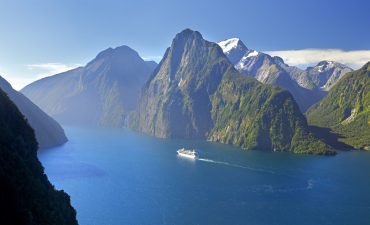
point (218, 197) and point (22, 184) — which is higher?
point (22, 184)

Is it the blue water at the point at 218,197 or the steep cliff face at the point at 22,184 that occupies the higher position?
the steep cliff face at the point at 22,184

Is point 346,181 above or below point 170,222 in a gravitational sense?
above

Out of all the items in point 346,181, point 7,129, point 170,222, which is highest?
point 7,129

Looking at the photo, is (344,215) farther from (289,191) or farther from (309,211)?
(289,191)

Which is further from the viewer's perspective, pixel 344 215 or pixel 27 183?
pixel 344 215

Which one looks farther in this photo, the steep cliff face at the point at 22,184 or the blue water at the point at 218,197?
the blue water at the point at 218,197

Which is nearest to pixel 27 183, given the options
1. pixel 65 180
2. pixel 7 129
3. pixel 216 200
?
pixel 7 129

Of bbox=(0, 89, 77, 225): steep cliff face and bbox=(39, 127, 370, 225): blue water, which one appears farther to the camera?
bbox=(39, 127, 370, 225): blue water

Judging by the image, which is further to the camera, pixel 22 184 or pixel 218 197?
pixel 218 197
